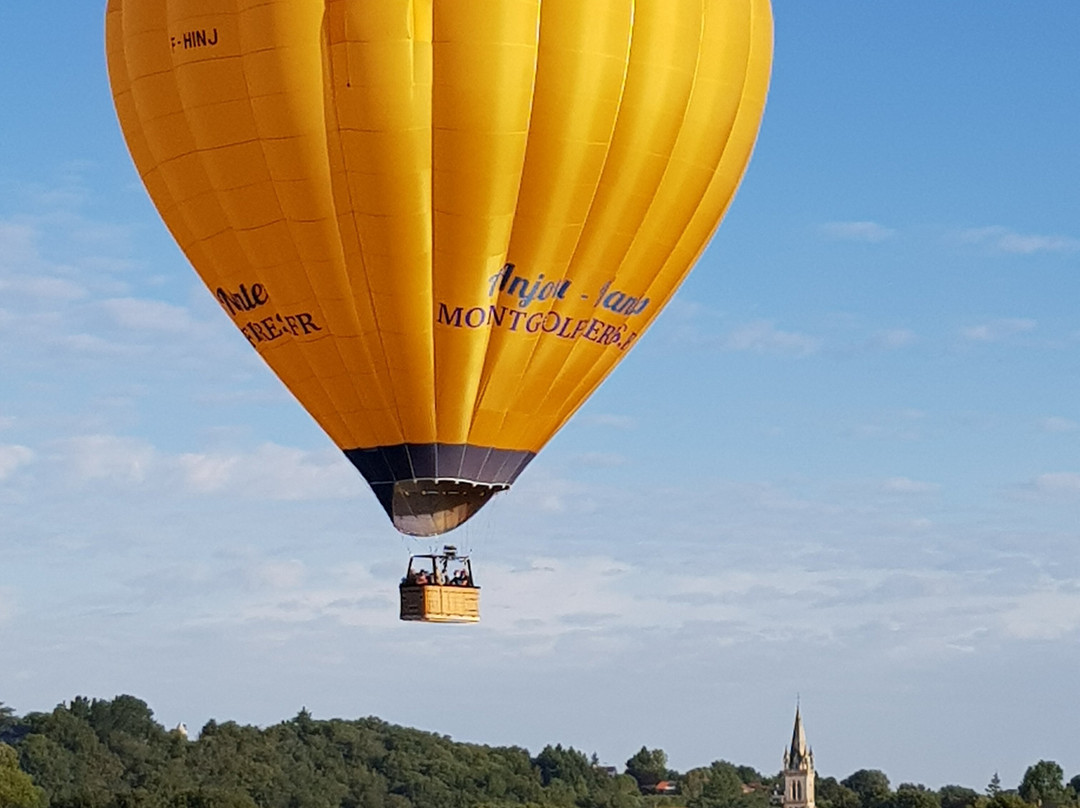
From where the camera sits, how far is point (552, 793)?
5945 inches

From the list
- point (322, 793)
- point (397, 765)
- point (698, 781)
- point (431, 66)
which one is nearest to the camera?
point (431, 66)

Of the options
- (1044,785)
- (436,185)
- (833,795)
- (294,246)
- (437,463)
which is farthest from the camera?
(833,795)

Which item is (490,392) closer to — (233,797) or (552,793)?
(233,797)

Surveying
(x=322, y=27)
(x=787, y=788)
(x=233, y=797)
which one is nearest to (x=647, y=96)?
(x=322, y=27)

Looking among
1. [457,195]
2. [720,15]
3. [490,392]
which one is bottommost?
[490,392]

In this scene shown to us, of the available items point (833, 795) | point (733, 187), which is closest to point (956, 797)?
point (833, 795)

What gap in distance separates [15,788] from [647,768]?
8138 cm

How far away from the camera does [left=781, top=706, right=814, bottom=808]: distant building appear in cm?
16256

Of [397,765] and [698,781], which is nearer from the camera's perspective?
[397,765]

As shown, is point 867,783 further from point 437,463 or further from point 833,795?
point 437,463

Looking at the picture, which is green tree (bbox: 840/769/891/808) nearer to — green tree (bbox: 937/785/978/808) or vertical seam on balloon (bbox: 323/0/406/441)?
green tree (bbox: 937/785/978/808)

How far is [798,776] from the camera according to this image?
163125mm

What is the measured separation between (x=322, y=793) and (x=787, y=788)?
116ft

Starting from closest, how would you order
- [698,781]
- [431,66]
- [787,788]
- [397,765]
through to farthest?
[431,66] < [397,765] < [787,788] < [698,781]
